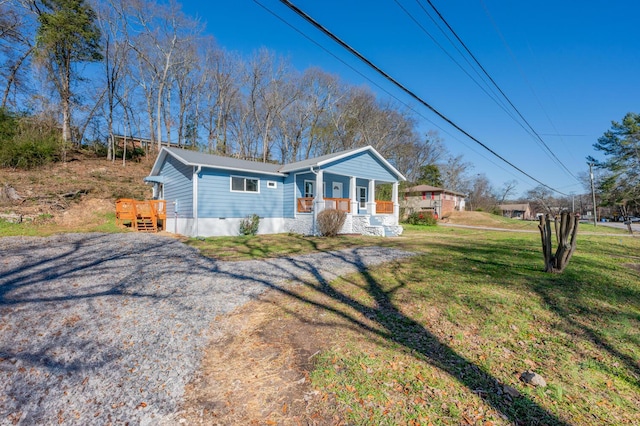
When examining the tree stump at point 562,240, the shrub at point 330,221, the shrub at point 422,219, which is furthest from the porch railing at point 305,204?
the shrub at point 422,219

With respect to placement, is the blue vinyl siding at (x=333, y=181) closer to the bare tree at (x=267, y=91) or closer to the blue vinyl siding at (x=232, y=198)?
the blue vinyl siding at (x=232, y=198)

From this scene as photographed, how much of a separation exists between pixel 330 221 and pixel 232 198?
503cm

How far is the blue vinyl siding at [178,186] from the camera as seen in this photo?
12977 millimetres

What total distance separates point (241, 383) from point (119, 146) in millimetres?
29337

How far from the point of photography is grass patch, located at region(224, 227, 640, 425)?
7.79 feet

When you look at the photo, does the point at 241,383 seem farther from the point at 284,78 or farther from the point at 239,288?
the point at 284,78

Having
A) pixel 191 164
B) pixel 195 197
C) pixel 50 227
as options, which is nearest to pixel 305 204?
pixel 195 197

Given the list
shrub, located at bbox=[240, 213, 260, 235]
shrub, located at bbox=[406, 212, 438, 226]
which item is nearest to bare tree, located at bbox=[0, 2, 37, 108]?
shrub, located at bbox=[240, 213, 260, 235]

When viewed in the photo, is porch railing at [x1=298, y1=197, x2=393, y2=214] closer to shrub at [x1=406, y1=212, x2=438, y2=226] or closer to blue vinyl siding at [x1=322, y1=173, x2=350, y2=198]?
blue vinyl siding at [x1=322, y1=173, x2=350, y2=198]

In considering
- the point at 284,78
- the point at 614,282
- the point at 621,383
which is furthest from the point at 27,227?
the point at 284,78

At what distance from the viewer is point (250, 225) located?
45.6 feet

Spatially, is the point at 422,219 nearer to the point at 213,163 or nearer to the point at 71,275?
the point at 213,163

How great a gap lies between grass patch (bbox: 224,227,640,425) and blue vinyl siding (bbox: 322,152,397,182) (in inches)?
394

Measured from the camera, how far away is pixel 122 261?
693 centimetres
